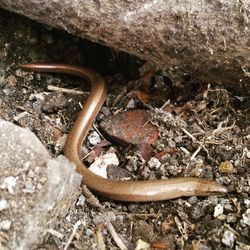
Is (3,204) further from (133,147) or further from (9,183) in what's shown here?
(133,147)

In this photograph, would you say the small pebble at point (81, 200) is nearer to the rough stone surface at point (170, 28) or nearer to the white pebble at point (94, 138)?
the white pebble at point (94, 138)

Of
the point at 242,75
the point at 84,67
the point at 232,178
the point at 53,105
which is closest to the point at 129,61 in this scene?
the point at 84,67

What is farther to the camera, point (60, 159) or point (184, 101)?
point (184, 101)

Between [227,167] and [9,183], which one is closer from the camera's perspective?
[9,183]

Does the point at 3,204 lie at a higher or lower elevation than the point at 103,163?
higher

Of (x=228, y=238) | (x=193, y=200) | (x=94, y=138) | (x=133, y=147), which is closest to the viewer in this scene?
(x=228, y=238)

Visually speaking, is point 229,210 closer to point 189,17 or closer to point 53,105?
point 189,17

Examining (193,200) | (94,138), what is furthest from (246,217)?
(94,138)

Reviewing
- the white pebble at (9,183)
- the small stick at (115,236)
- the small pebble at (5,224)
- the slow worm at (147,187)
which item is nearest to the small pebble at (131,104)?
the slow worm at (147,187)
